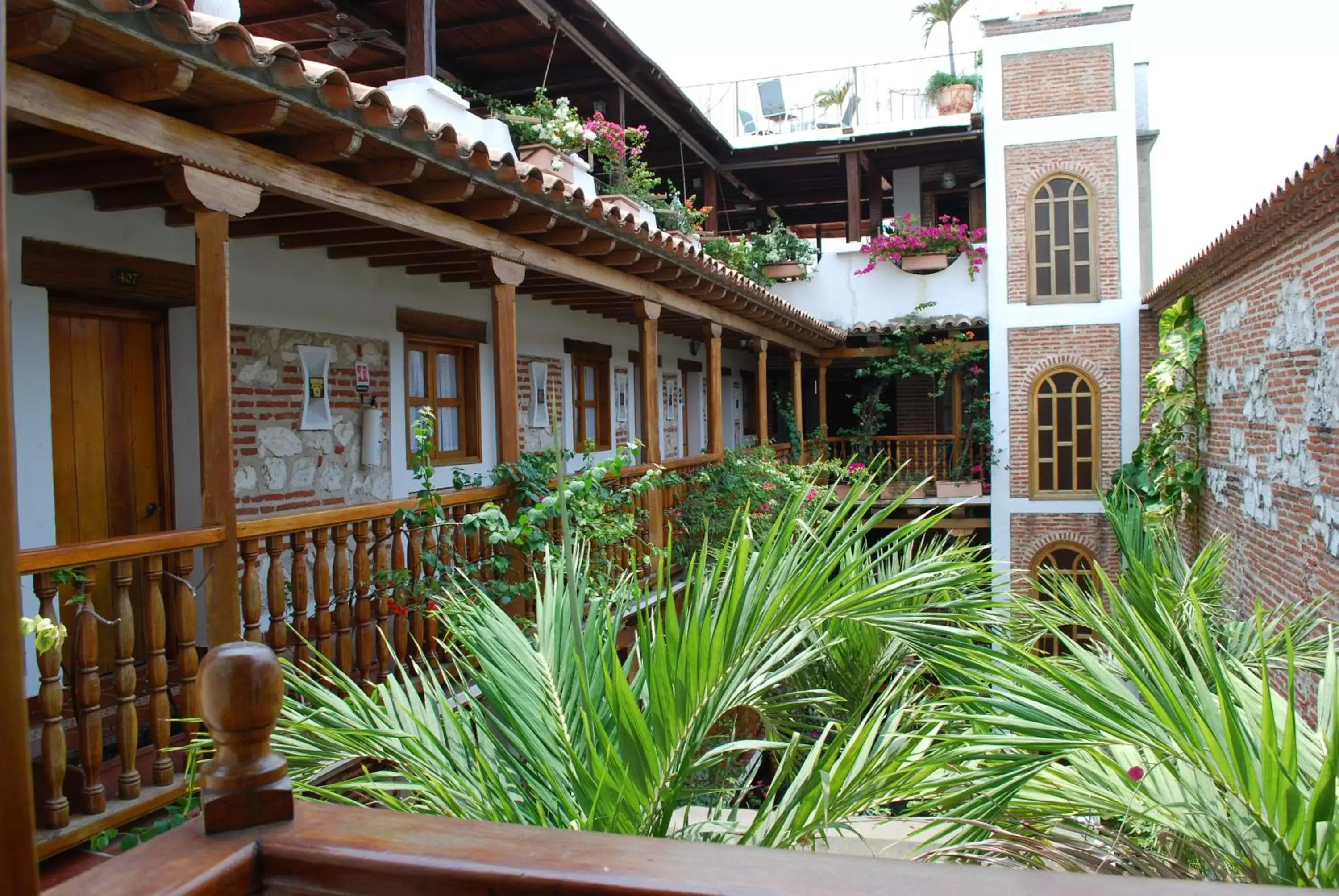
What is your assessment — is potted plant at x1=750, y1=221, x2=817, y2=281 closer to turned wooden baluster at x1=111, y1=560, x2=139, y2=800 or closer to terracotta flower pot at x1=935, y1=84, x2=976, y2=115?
terracotta flower pot at x1=935, y1=84, x2=976, y2=115

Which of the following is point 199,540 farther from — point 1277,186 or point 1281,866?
point 1277,186

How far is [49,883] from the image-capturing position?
2988mm

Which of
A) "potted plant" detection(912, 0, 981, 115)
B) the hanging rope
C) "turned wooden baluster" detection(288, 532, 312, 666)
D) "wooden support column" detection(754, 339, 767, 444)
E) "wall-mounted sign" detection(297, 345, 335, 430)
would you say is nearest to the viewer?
"turned wooden baluster" detection(288, 532, 312, 666)

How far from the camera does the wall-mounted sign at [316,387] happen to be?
248 inches

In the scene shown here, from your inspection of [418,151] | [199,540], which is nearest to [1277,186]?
[418,151]

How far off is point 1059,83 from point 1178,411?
6.60m

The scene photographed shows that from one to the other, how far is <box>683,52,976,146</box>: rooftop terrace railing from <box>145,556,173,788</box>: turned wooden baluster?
14219 millimetres

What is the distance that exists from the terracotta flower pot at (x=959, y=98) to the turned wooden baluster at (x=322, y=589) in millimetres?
14303

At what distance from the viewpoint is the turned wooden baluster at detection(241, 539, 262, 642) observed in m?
3.83

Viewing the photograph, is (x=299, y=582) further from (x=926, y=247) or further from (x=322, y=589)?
(x=926, y=247)

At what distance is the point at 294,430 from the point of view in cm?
624

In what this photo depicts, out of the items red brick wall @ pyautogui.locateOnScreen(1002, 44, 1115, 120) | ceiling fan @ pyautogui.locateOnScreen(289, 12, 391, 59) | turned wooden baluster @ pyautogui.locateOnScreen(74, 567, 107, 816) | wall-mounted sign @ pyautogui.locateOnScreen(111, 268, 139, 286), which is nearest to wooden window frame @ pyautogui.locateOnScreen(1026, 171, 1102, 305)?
red brick wall @ pyautogui.locateOnScreen(1002, 44, 1115, 120)

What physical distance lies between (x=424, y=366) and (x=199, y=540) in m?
4.34

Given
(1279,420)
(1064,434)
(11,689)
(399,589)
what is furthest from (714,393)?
(11,689)
